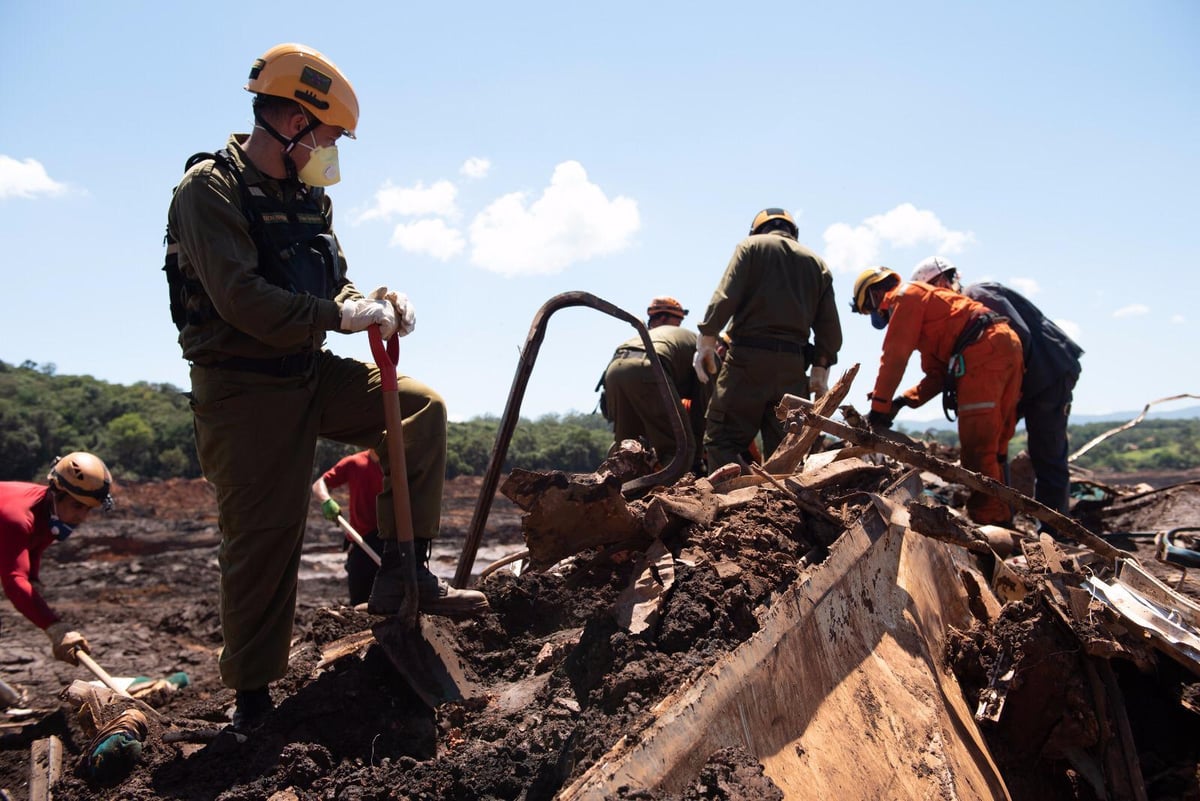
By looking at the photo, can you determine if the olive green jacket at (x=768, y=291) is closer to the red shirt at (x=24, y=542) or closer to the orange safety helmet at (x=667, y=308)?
the orange safety helmet at (x=667, y=308)

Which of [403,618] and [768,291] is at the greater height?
[768,291]

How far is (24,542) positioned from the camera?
13.6 ft

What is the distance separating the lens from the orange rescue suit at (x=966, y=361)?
532 cm

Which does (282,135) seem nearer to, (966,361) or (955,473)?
(955,473)

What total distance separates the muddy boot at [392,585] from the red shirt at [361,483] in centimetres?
270

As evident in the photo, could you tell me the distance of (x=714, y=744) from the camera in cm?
190

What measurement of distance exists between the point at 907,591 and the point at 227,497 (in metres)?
2.30

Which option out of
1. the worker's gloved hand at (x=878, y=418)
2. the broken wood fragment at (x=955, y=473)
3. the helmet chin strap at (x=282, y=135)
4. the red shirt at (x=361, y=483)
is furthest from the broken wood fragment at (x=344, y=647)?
the worker's gloved hand at (x=878, y=418)

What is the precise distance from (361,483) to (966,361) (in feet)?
13.1

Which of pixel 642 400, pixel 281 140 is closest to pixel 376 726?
pixel 281 140

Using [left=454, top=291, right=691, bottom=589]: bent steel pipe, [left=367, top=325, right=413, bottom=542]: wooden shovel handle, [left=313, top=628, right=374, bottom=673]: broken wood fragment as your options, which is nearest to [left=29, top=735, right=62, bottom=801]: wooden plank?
[left=313, top=628, right=374, bottom=673]: broken wood fragment

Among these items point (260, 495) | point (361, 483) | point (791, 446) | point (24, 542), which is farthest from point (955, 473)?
point (24, 542)

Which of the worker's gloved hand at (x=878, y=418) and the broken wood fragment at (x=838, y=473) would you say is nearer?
the broken wood fragment at (x=838, y=473)

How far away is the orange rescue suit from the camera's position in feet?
17.5
